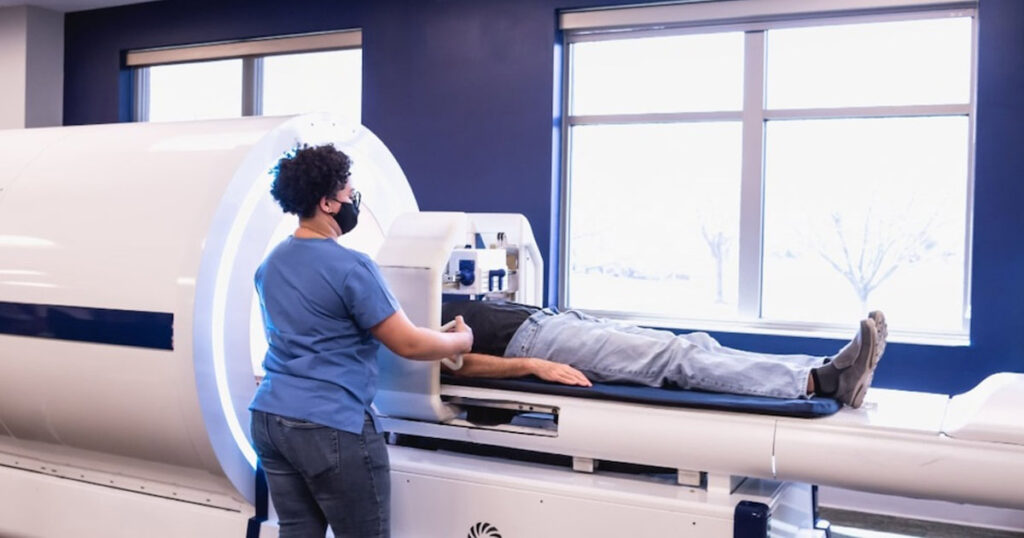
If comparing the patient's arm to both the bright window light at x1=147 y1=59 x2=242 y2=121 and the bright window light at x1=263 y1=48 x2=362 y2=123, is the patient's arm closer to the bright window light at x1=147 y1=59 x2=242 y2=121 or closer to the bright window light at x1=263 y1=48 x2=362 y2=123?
the bright window light at x1=263 y1=48 x2=362 y2=123

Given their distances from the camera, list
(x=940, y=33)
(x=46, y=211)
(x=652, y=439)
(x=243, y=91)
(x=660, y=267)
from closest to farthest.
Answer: (x=652, y=439) → (x=46, y=211) → (x=940, y=33) → (x=660, y=267) → (x=243, y=91)

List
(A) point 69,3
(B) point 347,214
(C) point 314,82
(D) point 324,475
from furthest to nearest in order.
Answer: (A) point 69,3 → (C) point 314,82 → (B) point 347,214 → (D) point 324,475

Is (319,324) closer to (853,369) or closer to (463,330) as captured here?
(463,330)

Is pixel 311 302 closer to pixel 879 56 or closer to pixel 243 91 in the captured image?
pixel 879 56

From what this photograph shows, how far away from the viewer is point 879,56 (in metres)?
4.11

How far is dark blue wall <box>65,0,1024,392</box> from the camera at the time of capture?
368 centimetres

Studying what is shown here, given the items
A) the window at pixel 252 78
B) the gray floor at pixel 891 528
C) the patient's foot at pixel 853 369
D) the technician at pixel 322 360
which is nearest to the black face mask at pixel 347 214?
the technician at pixel 322 360

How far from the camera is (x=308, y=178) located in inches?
76.9

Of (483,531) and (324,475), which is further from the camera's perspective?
(483,531)

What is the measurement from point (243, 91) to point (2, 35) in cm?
158

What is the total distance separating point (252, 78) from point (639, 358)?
3947 mm

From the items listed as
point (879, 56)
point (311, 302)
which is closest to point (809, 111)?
point (879, 56)

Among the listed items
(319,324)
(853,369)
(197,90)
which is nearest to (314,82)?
(197,90)

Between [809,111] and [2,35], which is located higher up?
[2,35]
